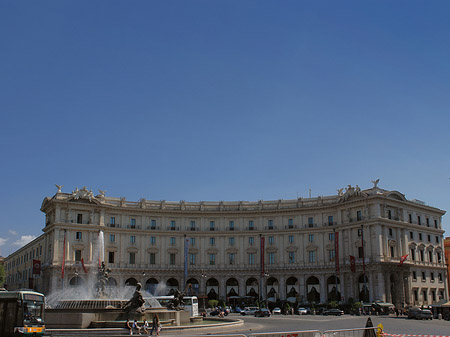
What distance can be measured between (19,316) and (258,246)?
6838 cm

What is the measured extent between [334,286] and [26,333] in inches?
2673

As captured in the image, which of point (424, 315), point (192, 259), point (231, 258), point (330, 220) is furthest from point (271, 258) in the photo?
point (424, 315)

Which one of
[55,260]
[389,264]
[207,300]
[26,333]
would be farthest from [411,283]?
[26,333]

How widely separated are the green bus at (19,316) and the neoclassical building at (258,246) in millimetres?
55489

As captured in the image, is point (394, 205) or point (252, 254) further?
point (252, 254)

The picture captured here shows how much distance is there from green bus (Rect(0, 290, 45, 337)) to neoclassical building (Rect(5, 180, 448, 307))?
5549 centimetres

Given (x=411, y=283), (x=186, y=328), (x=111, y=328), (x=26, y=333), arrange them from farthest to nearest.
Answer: (x=411, y=283) → (x=186, y=328) → (x=111, y=328) → (x=26, y=333)

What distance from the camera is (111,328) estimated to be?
3234 cm

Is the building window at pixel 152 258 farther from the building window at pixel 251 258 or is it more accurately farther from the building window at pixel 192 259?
the building window at pixel 251 258

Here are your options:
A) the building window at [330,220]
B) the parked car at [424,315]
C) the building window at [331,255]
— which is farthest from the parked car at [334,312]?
the building window at [330,220]

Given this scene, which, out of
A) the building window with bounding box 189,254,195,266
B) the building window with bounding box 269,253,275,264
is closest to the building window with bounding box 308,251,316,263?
the building window with bounding box 269,253,275,264

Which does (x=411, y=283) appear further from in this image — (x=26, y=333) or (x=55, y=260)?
(x=26, y=333)

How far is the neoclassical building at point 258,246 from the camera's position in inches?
3250

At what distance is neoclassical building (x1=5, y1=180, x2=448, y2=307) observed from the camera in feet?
271
